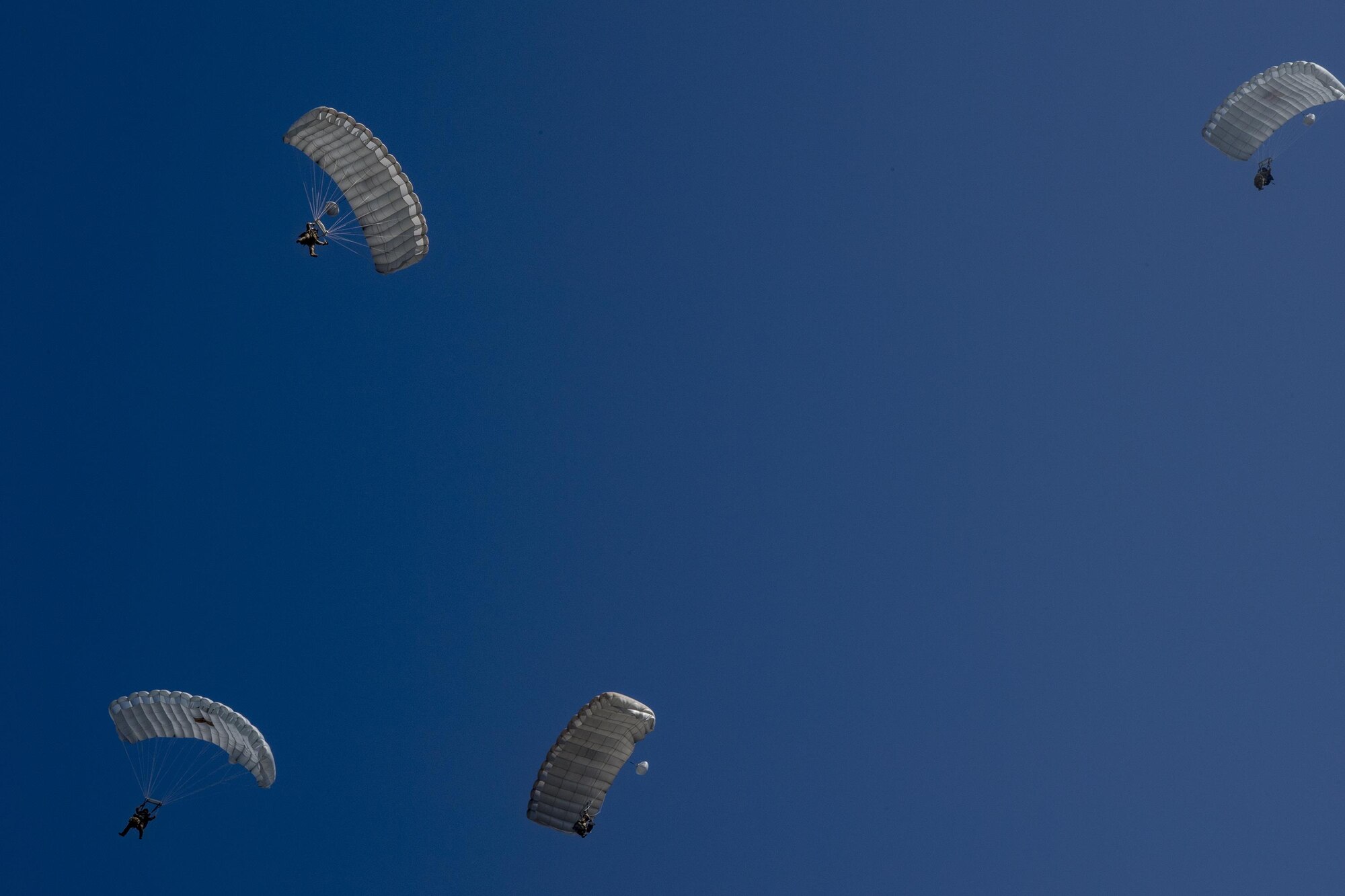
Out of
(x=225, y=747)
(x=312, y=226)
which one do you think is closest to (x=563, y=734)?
(x=225, y=747)

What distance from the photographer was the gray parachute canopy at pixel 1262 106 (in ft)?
138

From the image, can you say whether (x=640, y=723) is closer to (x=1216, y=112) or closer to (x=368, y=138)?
(x=368, y=138)

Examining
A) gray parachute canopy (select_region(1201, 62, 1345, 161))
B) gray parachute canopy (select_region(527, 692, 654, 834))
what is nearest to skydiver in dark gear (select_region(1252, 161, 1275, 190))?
gray parachute canopy (select_region(1201, 62, 1345, 161))

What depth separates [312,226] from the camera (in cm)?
3938

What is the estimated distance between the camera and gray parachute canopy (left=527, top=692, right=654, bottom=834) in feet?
125

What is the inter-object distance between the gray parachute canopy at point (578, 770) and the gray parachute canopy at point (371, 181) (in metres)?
10.9

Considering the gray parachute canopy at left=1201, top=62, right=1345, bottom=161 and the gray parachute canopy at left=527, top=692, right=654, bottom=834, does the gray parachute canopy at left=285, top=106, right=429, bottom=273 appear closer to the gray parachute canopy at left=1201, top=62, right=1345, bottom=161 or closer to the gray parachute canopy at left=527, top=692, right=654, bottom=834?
the gray parachute canopy at left=527, top=692, right=654, bottom=834

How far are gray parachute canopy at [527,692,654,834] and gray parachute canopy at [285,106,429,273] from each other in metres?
10.9

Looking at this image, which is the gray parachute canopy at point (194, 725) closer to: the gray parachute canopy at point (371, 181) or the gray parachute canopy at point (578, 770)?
the gray parachute canopy at point (578, 770)

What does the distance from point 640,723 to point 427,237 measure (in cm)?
1175

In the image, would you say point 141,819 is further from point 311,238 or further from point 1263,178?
point 1263,178

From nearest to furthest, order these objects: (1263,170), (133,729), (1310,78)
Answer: (133,729) < (1310,78) < (1263,170)

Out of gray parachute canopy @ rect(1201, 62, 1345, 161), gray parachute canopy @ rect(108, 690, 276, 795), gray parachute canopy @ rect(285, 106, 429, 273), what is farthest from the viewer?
gray parachute canopy @ rect(1201, 62, 1345, 161)

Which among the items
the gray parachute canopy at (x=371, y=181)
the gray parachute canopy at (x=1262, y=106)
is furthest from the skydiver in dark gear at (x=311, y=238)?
the gray parachute canopy at (x=1262, y=106)
